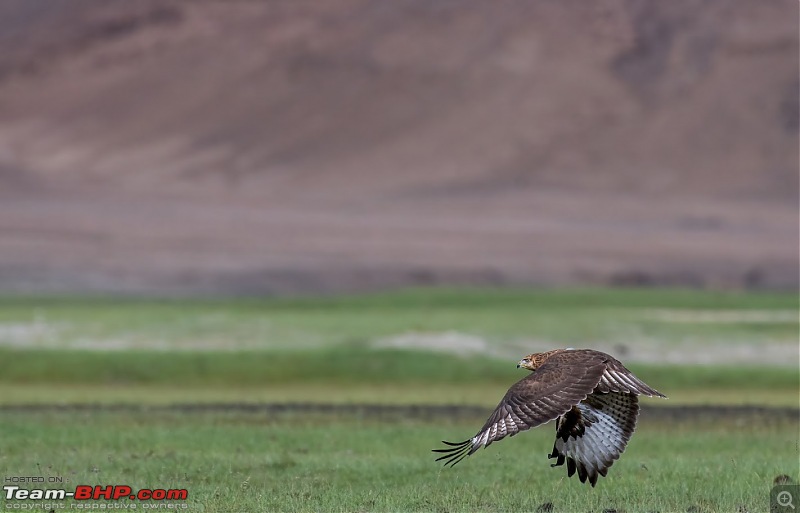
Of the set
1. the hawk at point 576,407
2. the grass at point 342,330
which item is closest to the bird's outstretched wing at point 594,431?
the hawk at point 576,407

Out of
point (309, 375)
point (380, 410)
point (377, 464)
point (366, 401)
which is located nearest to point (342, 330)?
point (309, 375)

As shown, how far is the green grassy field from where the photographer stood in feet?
71.7

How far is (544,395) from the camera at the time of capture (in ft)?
57.5

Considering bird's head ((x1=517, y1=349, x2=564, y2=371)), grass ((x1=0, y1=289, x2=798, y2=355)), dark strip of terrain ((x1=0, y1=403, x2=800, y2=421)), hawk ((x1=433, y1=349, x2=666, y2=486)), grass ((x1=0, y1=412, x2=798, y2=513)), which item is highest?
grass ((x1=0, y1=289, x2=798, y2=355))

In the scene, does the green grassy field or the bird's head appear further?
the green grassy field

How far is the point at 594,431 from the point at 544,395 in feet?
7.86

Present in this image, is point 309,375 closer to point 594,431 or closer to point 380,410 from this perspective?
point 380,410

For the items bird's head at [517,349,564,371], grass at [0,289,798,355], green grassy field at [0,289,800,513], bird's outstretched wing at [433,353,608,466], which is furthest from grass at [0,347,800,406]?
bird's outstretched wing at [433,353,608,466]

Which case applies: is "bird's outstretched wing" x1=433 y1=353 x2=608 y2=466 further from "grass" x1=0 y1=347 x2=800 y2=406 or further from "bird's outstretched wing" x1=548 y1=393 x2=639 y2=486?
"grass" x1=0 y1=347 x2=800 y2=406

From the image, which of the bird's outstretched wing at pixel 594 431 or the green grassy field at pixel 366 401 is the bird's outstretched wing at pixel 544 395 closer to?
the bird's outstretched wing at pixel 594 431

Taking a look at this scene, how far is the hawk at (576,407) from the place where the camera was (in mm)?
17031

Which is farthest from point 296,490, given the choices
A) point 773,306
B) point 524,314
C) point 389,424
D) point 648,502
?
point 773,306

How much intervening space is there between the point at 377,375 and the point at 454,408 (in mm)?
15782

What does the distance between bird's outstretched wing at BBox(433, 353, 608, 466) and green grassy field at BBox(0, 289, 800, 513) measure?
2.70 m
